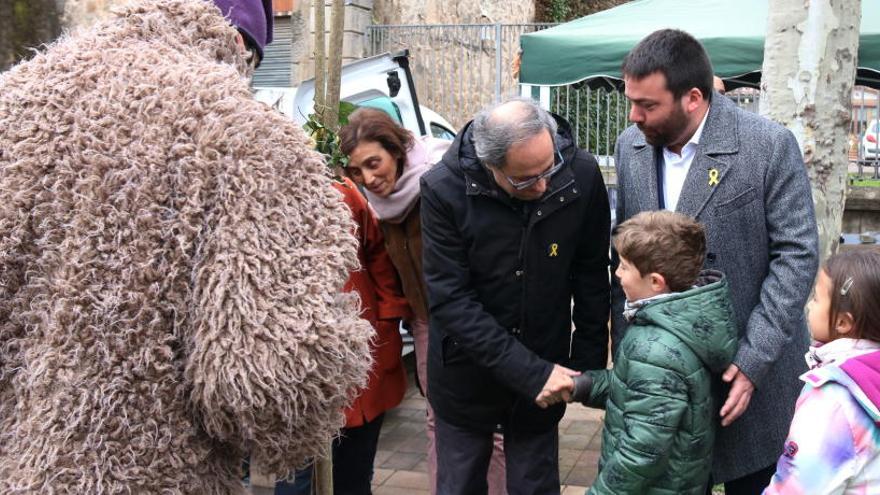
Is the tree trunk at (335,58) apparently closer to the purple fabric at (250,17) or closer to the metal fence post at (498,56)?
the purple fabric at (250,17)

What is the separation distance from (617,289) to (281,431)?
176 centimetres

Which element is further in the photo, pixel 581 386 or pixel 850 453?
pixel 581 386

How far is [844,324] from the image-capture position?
2.16 metres

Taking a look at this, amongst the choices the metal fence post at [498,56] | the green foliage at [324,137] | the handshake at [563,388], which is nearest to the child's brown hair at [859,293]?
the handshake at [563,388]

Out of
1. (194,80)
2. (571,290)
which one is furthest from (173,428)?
(571,290)

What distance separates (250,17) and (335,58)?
75 cm

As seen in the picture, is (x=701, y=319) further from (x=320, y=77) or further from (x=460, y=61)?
(x=460, y=61)

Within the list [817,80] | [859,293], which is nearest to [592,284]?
[859,293]

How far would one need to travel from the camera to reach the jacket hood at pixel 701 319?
2.43 m

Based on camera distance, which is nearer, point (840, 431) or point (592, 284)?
point (840, 431)

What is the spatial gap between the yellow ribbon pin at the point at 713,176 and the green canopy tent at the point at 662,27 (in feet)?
9.61

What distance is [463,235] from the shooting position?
9.41ft

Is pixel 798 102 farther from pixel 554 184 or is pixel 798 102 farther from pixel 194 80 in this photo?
pixel 194 80

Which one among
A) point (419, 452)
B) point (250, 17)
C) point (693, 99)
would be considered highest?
point (250, 17)
